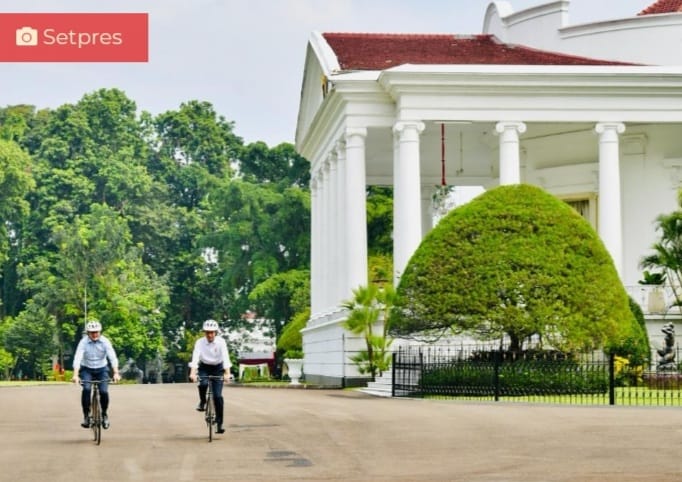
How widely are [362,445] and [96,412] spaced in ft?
12.5

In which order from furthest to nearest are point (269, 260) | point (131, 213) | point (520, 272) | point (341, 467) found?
point (131, 213) → point (269, 260) → point (520, 272) → point (341, 467)

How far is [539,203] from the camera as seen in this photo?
112ft

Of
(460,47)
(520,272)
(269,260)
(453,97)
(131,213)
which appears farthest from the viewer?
(131,213)

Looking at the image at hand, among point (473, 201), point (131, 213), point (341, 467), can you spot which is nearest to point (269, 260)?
point (131, 213)

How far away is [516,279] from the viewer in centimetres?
3312

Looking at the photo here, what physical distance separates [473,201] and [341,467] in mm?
19333

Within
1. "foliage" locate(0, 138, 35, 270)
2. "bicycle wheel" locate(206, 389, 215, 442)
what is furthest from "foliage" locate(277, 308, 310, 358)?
"bicycle wheel" locate(206, 389, 215, 442)

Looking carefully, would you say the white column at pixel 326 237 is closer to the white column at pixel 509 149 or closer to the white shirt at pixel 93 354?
the white column at pixel 509 149

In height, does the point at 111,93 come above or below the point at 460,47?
above

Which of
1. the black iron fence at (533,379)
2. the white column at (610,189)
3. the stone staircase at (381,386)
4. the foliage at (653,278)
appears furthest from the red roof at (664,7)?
the black iron fence at (533,379)

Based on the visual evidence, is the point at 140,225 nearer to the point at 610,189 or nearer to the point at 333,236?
the point at 333,236

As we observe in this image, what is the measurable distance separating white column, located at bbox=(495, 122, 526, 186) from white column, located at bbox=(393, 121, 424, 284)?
2.61 m

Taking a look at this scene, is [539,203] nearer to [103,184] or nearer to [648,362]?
[648,362]

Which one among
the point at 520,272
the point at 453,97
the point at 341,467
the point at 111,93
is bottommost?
the point at 341,467
